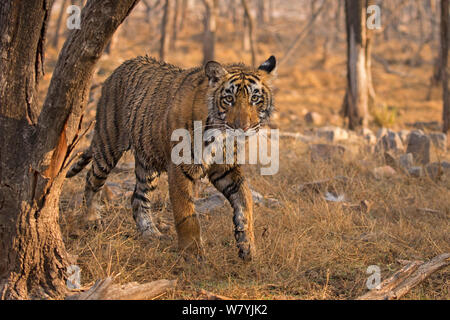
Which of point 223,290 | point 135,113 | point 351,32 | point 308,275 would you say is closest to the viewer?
point 223,290

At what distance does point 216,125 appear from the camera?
3916 mm

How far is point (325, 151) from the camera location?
732cm

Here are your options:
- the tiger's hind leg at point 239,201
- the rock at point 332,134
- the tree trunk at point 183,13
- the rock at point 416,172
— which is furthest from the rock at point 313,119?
the tree trunk at point 183,13

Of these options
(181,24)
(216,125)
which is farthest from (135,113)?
(181,24)

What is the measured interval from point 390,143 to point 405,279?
188 inches

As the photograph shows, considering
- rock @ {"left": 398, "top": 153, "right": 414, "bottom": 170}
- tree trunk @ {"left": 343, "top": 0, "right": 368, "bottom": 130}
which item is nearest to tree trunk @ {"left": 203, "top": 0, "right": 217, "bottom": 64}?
tree trunk @ {"left": 343, "top": 0, "right": 368, "bottom": 130}

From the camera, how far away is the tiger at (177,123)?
155 inches

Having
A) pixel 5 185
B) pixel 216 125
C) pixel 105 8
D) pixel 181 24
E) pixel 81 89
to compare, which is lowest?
pixel 5 185

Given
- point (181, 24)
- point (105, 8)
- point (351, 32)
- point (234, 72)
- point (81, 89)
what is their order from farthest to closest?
point (181, 24) → point (351, 32) → point (234, 72) → point (81, 89) → point (105, 8)

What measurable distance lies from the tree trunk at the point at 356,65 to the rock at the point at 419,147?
2.93 metres
